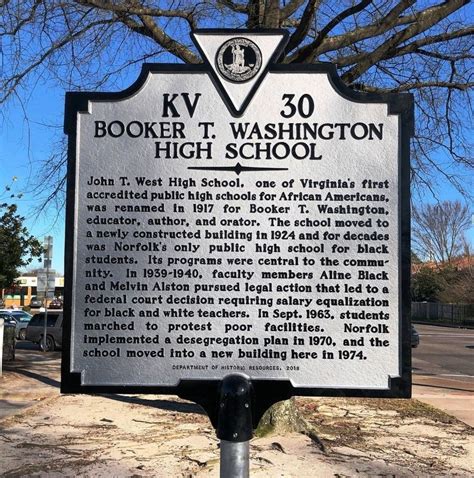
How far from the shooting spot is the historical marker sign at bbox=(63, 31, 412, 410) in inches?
116

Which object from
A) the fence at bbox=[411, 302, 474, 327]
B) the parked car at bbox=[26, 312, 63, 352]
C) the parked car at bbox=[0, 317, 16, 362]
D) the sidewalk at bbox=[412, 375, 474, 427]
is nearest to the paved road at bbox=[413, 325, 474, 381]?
the sidewalk at bbox=[412, 375, 474, 427]

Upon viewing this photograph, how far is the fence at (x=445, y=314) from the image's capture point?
50.7 m

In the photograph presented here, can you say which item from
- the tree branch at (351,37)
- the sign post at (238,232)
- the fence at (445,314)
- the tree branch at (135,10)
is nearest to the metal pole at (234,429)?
the sign post at (238,232)

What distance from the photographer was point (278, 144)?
9.92 feet

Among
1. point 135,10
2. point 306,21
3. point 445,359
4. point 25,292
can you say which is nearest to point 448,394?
point 306,21

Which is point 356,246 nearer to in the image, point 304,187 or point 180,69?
point 304,187

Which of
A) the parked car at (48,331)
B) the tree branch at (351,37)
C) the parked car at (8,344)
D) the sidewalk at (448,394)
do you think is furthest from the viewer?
the parked car at (48,331)

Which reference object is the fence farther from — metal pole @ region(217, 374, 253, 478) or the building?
metal pole @ region(217, 374, 253, 478)

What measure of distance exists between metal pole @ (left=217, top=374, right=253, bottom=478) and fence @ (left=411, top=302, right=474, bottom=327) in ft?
161

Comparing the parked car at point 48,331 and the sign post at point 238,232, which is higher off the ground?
the sign post at point 238,232

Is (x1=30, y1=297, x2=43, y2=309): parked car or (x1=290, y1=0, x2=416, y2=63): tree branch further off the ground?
(x1=290, y1=0, x2=416, y2=63): tree branch

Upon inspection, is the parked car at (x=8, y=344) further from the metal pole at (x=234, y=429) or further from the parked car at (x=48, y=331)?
the metal pole at (x=234, y=429)

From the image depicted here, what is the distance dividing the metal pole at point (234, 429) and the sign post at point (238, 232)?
0.09m

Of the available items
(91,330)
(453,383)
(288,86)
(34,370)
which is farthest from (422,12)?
(34,370)
